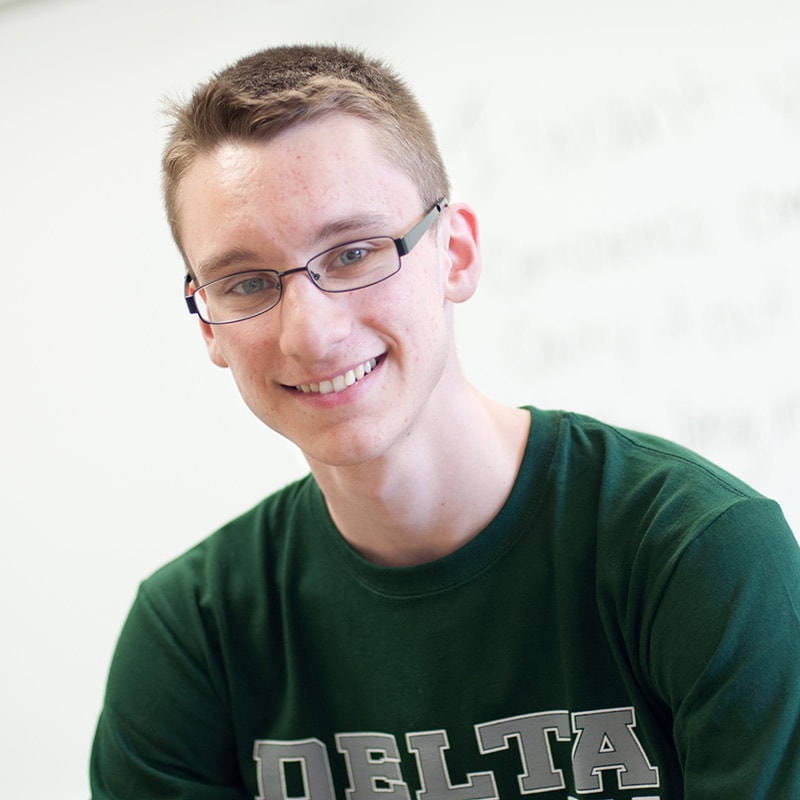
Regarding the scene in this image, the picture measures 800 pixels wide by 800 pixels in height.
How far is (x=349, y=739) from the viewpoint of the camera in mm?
1185

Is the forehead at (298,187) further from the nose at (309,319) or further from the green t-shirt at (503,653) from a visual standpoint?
the green t-shirt at (503,653)

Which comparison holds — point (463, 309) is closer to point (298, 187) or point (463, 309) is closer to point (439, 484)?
point (439, 484)

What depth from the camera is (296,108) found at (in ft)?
3.40

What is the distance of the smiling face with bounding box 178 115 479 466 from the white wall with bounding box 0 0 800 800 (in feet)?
1.87

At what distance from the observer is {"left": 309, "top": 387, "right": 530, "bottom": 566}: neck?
114 centimetres

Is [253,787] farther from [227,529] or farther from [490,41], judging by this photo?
[490,41]

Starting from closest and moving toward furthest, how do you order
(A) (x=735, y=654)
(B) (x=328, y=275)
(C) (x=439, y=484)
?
(A) (x=735, y=654)
(B) (x=328, y=275)
(C) (x=439, y=484)

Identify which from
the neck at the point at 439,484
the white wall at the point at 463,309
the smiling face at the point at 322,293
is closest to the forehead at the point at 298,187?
the smiling face at the point at 322,293

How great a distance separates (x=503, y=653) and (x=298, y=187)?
0.55 metres

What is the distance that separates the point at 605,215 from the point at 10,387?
1.18m

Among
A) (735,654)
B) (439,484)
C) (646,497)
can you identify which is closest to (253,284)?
(439,484)

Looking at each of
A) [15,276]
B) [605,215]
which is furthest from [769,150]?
[15,276]

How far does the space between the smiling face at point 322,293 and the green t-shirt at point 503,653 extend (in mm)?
195

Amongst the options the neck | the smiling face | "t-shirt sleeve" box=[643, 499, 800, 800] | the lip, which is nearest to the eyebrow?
the smiling face
